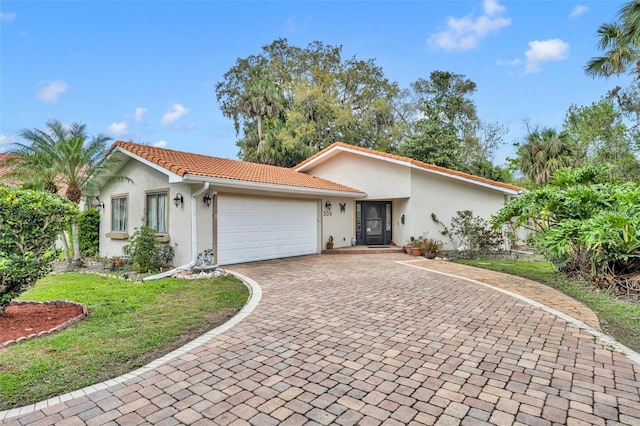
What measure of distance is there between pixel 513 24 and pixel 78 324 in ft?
62.8

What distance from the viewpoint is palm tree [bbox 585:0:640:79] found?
12.2m

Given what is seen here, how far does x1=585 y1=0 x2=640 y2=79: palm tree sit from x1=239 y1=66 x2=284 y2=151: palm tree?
68.8 ft

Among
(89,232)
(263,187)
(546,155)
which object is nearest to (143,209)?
(89,232)

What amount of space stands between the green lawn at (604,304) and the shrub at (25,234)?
29.0 ft

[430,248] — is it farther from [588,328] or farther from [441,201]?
[588,328]

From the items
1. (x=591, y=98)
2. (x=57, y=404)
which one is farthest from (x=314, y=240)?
(x=591, y=98)

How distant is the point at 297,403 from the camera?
3.17 m

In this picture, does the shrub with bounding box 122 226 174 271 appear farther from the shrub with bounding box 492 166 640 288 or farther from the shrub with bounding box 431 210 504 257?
the shrub with bounding box 431 210 504 257

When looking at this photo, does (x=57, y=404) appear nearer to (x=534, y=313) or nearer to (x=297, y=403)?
(x=297, y=403)

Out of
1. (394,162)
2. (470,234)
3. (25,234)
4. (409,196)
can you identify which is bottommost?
(470,234)

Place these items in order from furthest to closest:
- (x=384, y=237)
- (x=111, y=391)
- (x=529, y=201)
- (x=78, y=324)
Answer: (x=384, y=237) < (x=529, y=201) < (x=78, y=324) < (x=111, y=391)

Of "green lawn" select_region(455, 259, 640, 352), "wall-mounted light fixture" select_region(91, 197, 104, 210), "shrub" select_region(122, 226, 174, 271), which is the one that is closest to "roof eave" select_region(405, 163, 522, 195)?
"green lawn" select_region(455, 259, 640, 352)

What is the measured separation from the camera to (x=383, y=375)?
3.73 m

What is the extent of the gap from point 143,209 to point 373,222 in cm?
1039
